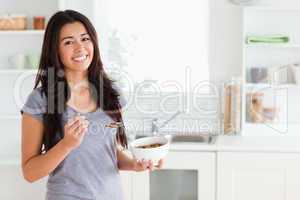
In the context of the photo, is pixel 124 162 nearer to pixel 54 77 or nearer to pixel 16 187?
pixel 54 77

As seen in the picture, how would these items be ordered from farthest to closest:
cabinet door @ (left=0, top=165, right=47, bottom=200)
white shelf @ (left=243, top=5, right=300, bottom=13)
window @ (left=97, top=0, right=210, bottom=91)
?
cabinet door @ (left=0, top=165, right=47, bottom=200), window @ (left=97, top=0, right=210, bottom=91), white shelf @ (left=243, top=5, right=300, bottom=13)

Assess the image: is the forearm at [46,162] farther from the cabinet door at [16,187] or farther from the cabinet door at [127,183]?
the cabinet door at [16,187]

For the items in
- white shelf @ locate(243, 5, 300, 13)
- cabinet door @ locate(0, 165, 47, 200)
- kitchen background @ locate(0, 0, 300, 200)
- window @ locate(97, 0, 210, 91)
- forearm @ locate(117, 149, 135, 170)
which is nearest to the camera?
forearm @ locate(117, 149, 135, 170)

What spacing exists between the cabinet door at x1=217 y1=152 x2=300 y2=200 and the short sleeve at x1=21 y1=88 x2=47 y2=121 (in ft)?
4.70

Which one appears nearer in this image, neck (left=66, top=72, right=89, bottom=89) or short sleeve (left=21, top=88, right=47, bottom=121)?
short sleeve (left=21, top=88, right=47, bottom=121)

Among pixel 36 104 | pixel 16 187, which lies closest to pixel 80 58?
pixel 36 104

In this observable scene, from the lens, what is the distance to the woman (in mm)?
1503

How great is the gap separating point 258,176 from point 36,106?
5.28 ft

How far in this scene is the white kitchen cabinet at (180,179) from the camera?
2744 mm

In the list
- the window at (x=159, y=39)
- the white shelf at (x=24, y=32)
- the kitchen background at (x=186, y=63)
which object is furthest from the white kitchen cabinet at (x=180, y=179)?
the white shelf at (x=24, y=32)

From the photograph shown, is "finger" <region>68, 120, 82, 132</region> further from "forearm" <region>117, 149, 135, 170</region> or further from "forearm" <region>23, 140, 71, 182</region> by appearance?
"forearm" <region>117, 149, 135, 170</region>

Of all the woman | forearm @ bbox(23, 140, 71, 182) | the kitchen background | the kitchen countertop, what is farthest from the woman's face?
the kitchen background

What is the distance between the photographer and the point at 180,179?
283 centimetres

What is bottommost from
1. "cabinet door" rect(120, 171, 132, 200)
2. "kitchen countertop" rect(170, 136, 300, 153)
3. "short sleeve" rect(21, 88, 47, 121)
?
"cabinet door" rect(120, 171, 132, 200)
